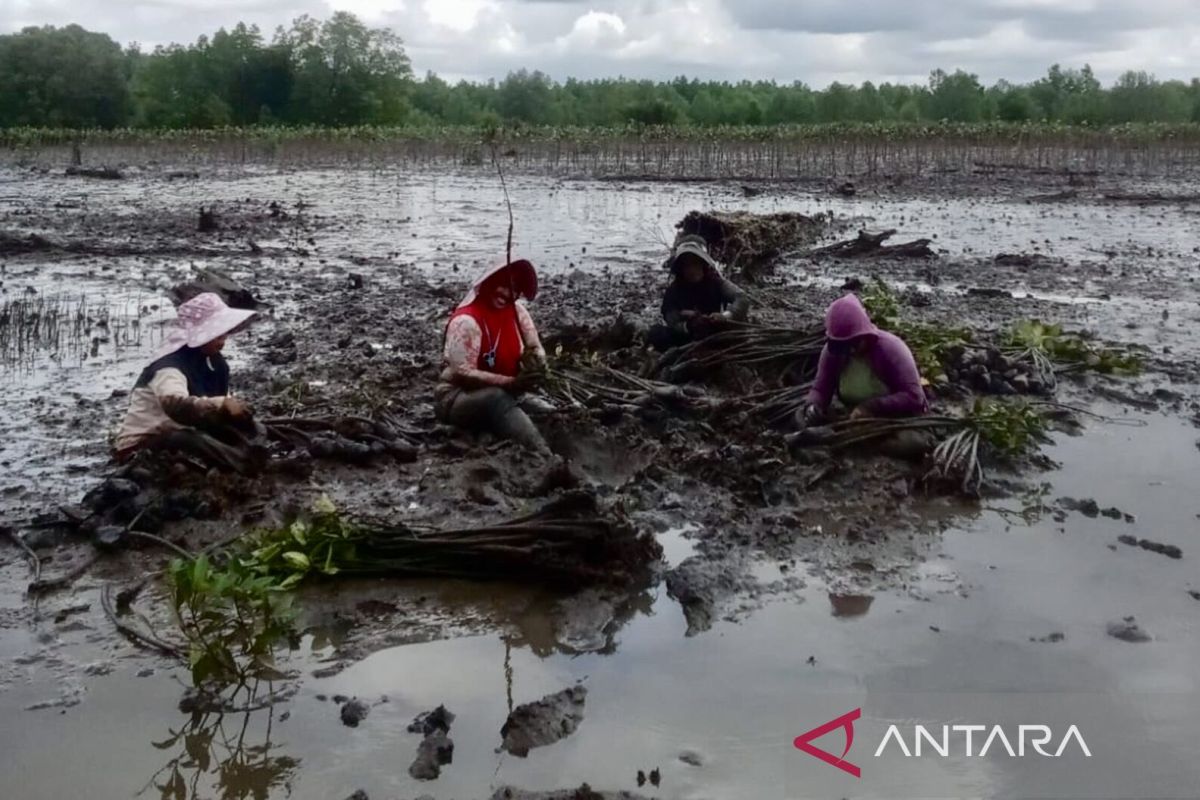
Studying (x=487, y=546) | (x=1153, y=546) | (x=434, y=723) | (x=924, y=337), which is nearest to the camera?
(x=434, y=723)

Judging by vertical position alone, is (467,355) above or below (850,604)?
above

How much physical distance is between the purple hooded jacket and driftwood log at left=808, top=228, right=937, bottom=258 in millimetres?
7893

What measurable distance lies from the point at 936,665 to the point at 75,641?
337 cm

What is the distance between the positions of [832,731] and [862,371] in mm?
2924

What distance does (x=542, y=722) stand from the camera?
384 cm

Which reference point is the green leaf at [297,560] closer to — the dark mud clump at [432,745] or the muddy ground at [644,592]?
the muddy ground at [644,592]

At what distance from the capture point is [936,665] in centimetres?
424

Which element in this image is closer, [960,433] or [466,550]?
[466,550]

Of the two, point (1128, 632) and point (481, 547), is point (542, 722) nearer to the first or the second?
point (481, 547)

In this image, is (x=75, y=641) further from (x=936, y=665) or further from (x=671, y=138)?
(x=671, y=138)

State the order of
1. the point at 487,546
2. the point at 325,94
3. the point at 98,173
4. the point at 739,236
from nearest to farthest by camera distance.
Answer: the point at 487,546, the point at 739,236, the point at 98,173, the point at 325,94

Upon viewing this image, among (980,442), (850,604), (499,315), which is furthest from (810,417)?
(499,315)

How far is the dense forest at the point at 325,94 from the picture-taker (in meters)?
54.4

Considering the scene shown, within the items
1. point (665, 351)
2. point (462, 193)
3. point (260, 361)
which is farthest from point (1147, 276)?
point (462, 193)
